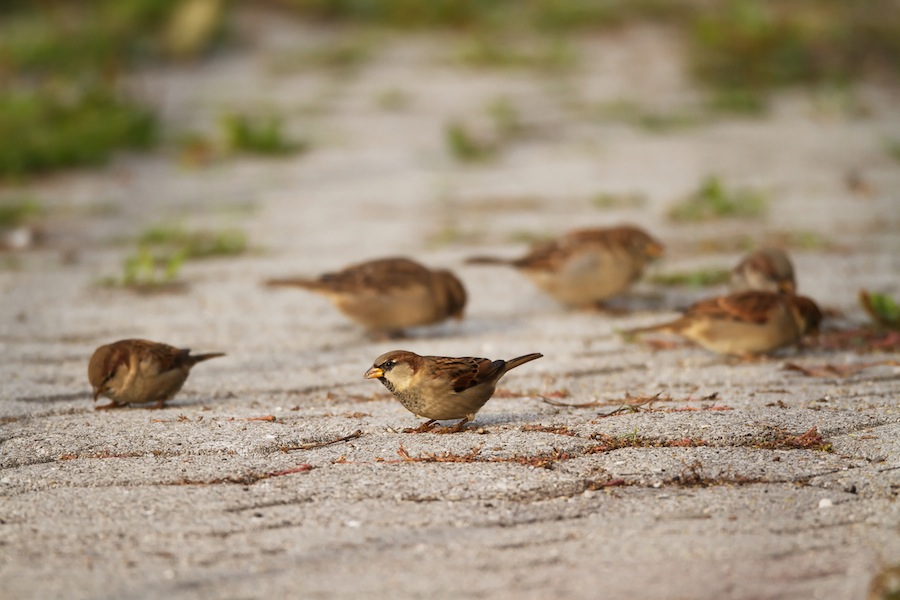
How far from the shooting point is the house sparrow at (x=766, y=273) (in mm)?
7500

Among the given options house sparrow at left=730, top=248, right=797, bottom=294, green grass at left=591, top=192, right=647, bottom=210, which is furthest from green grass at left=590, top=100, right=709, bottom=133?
house sparrow at left=730, top=248, right=797, bottom=294

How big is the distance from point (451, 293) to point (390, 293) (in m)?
0.39

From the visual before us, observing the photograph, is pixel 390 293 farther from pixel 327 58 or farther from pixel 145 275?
pixel 327 58

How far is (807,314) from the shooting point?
680cm

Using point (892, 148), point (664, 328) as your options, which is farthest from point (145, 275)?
point (892, 148)

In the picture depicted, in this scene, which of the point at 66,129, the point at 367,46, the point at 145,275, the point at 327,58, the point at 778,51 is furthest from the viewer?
the point at 367,46

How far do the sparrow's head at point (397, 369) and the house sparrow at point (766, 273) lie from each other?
113 inches

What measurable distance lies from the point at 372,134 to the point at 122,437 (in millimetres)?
8419

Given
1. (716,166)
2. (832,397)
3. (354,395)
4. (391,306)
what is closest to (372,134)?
(716,166)

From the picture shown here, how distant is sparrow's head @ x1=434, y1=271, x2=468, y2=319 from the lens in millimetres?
7434

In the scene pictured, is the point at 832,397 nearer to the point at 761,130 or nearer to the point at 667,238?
the point at 667,238

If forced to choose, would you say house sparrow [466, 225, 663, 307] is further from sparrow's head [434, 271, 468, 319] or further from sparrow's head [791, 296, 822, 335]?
sparrow's head [791, 296, 822, 335]

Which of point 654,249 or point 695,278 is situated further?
point 695,278

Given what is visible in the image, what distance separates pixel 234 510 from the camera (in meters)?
4.44
